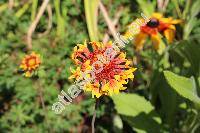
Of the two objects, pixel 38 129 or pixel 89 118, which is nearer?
pixel 38 129

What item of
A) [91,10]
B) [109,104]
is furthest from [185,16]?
[109,104]

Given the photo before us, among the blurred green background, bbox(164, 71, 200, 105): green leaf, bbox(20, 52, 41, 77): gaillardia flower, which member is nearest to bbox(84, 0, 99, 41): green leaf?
the blurred green background

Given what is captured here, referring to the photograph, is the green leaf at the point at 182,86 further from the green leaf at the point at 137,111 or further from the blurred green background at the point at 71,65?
the green leaf at the point at 137,111

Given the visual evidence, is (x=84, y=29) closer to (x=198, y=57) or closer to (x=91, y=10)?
(x=91, y=10)

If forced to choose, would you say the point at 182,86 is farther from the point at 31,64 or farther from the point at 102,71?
the point at 31,64

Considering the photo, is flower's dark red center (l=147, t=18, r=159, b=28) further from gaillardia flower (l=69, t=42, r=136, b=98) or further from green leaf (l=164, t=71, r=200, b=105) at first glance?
gaillardia flower (l=69, t=42, r=136, b=98)

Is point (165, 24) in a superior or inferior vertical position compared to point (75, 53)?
superior

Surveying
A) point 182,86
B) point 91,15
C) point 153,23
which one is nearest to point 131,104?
point 153,23

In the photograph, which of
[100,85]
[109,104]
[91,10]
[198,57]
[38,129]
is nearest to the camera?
[100,85]
